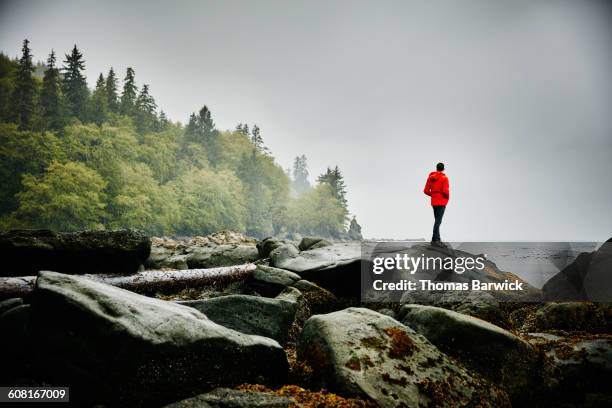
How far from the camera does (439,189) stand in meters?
11.6

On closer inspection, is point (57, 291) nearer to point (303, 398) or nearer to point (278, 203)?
point (303, 398)

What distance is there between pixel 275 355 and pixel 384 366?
140 cm

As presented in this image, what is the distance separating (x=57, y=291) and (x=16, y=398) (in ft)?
4.16

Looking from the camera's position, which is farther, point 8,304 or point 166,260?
point 166,260

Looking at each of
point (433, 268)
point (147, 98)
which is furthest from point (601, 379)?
point (147, 98)

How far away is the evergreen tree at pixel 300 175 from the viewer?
162025mm

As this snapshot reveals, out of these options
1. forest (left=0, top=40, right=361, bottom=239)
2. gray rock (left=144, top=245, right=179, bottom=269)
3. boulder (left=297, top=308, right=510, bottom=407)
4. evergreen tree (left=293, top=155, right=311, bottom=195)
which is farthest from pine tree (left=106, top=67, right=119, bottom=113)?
evergreen tree (left=293, top=155, right=311, bottom=195)

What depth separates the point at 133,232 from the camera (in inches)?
375

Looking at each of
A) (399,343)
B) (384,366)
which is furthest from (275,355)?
(399,343)

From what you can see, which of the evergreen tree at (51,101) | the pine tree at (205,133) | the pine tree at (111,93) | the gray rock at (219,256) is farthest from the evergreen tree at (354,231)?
the gray rock at (219,256)

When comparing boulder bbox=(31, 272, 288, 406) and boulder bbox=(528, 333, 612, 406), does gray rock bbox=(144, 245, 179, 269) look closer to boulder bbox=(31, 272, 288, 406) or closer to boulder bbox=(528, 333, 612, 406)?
boulder bbox=(31, 272, 288, 406)

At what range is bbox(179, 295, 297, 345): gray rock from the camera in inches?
206

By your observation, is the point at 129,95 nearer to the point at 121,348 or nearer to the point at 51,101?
the point at 51,101

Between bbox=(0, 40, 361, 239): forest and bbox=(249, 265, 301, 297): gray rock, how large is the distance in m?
31.7
